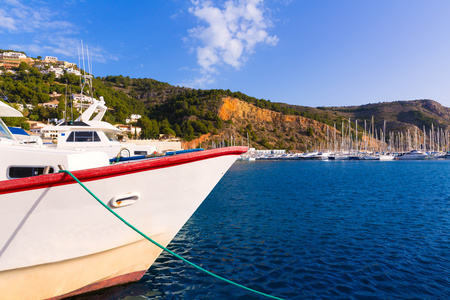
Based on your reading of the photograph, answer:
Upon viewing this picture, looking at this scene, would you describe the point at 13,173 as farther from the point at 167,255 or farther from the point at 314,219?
the point at 314,219

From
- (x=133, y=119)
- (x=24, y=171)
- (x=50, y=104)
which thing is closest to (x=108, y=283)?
(x=24, y=171)

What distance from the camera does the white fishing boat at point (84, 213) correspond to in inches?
168

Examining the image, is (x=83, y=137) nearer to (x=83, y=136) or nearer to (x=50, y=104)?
(x=83, y=136)

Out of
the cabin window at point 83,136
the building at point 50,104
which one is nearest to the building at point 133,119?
the building at point 50,104

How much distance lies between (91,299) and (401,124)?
18354 cm

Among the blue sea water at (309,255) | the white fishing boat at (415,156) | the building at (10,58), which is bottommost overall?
the white fishing boat at (415,156)

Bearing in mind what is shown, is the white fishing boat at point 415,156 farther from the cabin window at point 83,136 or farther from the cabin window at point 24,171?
the cabin window at point 24,171

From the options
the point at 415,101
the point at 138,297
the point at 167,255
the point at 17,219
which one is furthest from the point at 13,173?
→ the point at 415,101

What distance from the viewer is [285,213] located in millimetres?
14023

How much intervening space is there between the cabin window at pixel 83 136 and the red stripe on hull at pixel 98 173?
28.4ft

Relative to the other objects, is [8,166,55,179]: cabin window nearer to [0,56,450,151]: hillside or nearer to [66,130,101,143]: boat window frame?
[66,130,101,143]: boat window frame

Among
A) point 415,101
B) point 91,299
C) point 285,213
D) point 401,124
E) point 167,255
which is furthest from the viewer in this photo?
point 415,101

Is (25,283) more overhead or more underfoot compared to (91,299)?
more overhead

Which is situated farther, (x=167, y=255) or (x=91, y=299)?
(x=167, y=255)
